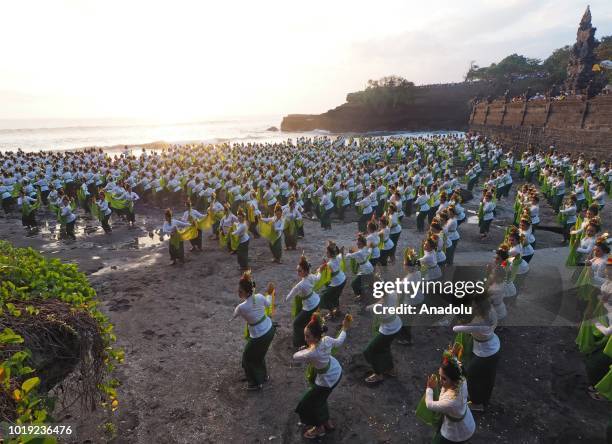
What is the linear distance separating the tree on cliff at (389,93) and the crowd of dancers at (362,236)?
175 feet

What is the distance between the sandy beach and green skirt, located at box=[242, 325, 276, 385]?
0.23 m

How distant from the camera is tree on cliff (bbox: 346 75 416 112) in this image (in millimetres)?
75938

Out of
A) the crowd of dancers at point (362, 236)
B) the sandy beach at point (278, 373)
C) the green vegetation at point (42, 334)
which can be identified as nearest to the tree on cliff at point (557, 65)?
the crowd of dancers at point (362, 236)

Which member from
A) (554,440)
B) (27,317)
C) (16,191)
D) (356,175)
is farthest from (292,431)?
(16,191)

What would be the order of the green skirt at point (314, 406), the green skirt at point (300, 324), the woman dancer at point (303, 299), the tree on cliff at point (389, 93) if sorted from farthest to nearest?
1. the tree on cliff at point (389, 93)
2. the green skirt at point (300, 324)
3. the woman dancer at point (303, 299)
4. the green skirt at point (314, 406)

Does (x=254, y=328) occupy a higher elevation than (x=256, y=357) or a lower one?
higher

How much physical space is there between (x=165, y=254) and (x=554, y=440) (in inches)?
417

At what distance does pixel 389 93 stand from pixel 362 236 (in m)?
74.3

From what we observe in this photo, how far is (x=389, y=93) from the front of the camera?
76.2 metres

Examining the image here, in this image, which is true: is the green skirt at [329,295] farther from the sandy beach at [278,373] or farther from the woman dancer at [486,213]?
the woman dancer at [486,213]

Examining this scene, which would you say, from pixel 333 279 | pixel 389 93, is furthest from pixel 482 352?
pixel 389 93

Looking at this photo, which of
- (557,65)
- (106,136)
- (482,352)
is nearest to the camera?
(482,352)

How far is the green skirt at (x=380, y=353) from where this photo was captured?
5.94 meters

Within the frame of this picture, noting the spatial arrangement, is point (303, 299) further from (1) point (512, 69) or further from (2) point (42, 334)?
(1) point (512, 69)
